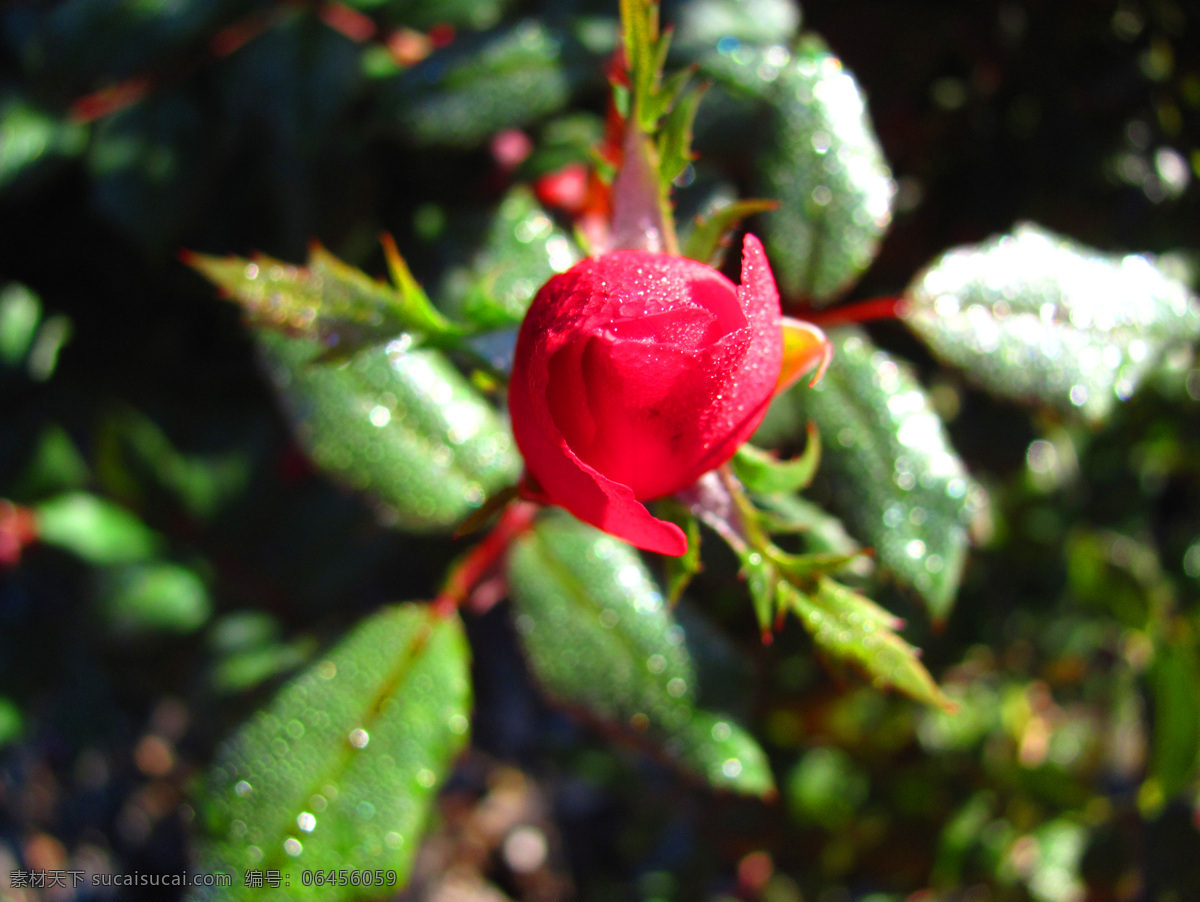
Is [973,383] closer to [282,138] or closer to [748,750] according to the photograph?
[748,750]

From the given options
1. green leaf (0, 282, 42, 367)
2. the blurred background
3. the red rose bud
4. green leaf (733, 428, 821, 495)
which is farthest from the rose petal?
green leaf (0, 282, 42, 367)

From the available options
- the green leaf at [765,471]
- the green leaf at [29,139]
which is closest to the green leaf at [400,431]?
the green leaf at [765,471]

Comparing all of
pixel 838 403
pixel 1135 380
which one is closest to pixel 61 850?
pixel 838 403

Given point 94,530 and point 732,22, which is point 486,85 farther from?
point 94,530

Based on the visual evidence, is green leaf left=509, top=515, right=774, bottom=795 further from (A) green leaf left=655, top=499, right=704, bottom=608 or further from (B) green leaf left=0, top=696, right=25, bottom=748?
(B) green leaf left=0, top=696, right=25, bottom=748

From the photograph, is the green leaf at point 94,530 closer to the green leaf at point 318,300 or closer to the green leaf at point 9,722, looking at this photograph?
the green leaf at point 9,722

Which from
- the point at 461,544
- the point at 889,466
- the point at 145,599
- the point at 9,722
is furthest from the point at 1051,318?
the point at 9,722
